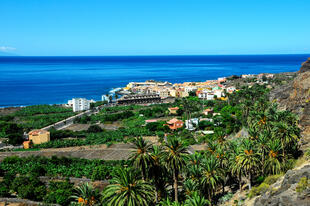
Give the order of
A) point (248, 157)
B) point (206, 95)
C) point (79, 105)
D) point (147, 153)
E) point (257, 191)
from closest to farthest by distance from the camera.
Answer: point (147, 153) < point (257, 191) < point (248, 157) < point (79, 105) < point (206, 95)

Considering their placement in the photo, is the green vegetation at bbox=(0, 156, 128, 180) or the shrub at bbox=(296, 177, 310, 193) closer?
the shrub at bbox=(296, 177, 310, 193)

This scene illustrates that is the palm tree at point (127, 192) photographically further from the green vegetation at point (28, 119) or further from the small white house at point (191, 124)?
the green vegetation at point (28, 119)

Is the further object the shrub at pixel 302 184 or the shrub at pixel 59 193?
the shrub at pixel 59 193

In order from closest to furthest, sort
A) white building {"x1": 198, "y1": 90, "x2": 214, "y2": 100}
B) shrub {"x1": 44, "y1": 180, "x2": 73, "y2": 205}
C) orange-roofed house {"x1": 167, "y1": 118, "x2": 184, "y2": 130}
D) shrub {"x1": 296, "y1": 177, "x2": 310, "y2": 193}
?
shrub {"x1": 296, "y1": 177, "x2": 310, "y2": 193}
shrub {"x1": 44, "y1": 180, "x2": 73, "y2": 205}
orange-roofed house {"x1": 167, "y1": 118, "x2": 184, "y2": 130}
white building {"x1": 198, "y1": 90, "x2": 214, "y2": 100}

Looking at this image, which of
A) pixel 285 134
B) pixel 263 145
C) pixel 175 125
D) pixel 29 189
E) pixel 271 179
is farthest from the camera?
pixel 175 125

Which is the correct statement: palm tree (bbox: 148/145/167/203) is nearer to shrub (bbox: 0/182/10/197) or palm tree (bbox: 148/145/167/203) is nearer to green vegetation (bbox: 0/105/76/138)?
shrub (bbox: 0/182/10/197)

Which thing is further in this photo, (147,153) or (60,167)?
(60,167)

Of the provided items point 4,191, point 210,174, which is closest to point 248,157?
point 210,174

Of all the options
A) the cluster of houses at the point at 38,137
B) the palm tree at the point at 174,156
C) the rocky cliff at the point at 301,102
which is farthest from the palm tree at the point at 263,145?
the cluster of houses at the point at 38,137

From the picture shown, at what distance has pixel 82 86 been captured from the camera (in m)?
179

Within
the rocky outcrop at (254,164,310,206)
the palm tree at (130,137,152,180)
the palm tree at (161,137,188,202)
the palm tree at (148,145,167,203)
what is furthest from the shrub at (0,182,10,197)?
the rocky outcrop at (254,164,310,206)

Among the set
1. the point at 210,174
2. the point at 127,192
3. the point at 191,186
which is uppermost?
the point at 127,192

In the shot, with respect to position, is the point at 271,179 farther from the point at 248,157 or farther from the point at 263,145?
the point at 263,145

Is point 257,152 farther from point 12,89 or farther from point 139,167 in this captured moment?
point 12,89
